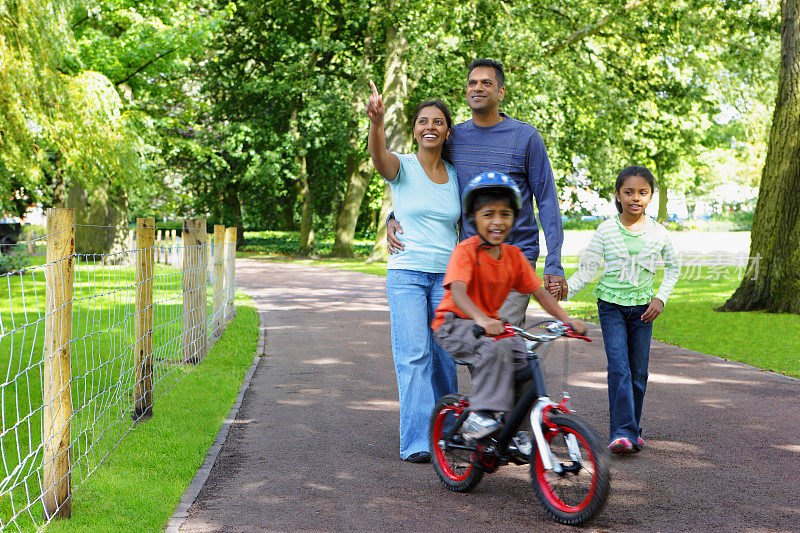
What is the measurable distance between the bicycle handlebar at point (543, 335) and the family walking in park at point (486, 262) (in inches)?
1.4

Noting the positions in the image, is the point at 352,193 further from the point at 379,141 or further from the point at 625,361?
the point at 379,141

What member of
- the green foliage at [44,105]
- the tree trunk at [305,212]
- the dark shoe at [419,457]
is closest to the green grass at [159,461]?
the dark shoe at [419,457]

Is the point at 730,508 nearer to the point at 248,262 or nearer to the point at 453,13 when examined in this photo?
the point at 453,13

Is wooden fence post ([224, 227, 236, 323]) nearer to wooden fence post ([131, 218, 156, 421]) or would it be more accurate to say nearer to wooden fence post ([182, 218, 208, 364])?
wooden fence post ([182, 218, 208, 364])

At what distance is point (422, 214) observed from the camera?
17.0 ft

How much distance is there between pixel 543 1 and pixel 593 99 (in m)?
4.08

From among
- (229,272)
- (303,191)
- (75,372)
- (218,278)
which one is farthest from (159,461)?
(303,191)

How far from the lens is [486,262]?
14.7 ft

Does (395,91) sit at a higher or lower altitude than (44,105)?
higher

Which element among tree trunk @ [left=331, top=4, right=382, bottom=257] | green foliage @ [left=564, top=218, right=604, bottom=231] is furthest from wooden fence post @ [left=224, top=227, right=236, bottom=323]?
green foliage @ [left=564, top=218, right=604, bottom=231]

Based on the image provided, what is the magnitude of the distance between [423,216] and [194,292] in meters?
5.07

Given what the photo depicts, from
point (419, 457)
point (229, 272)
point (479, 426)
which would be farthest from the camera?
point (229, 272)

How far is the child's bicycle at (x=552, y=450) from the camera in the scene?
4.00 meters

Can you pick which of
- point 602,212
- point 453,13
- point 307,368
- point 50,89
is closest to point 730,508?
point 307,368
